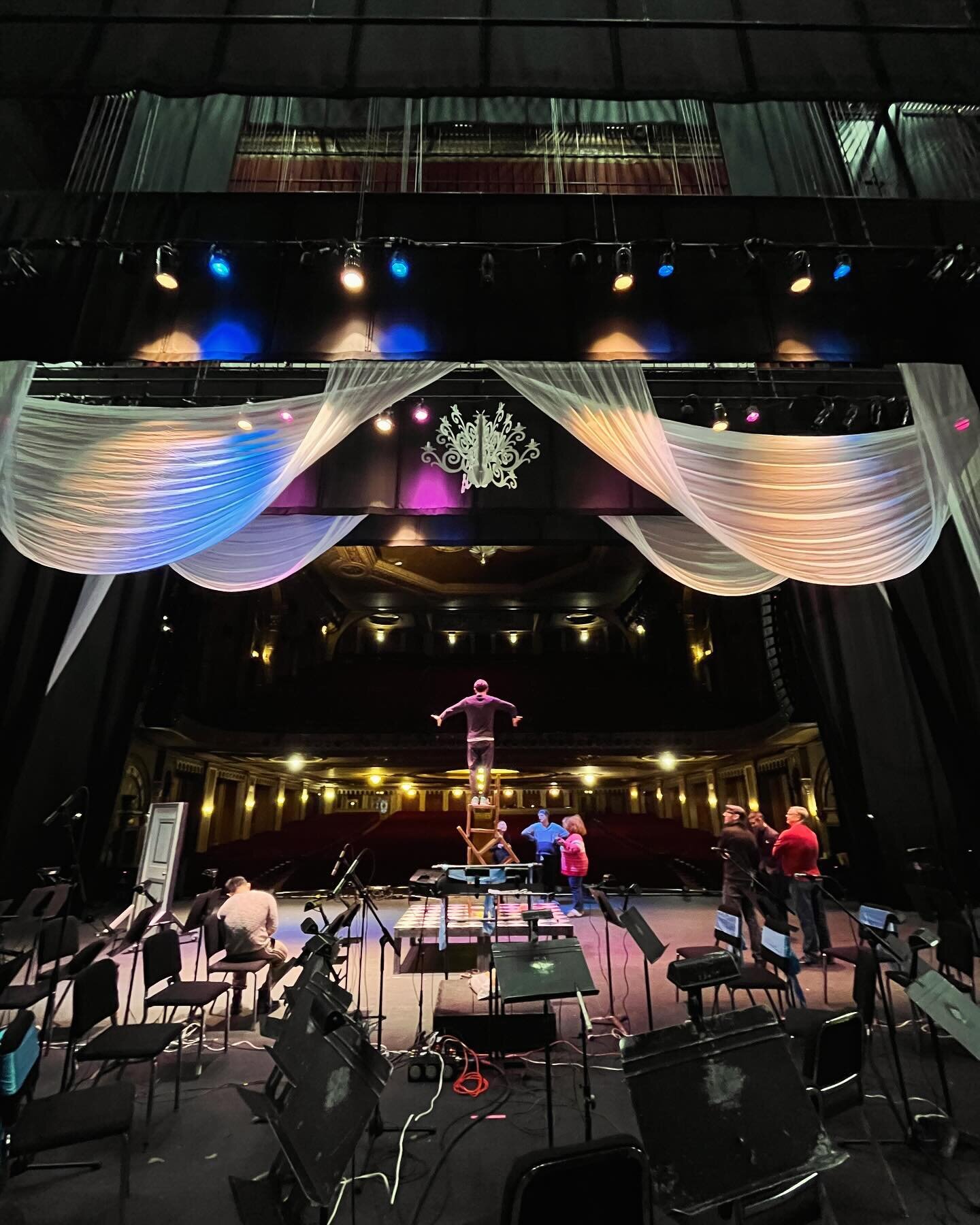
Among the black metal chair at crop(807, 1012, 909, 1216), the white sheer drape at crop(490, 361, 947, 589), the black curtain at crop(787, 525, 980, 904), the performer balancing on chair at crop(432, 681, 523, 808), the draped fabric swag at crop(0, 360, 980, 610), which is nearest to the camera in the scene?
the black metal chair at crop(807, 1012, 909, 1216)

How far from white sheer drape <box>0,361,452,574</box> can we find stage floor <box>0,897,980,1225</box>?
130 inches

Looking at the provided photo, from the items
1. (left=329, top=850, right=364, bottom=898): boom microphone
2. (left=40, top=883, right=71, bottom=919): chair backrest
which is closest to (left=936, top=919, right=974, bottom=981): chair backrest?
(left=329, top=850, right=364, bottom=898): boom microphone

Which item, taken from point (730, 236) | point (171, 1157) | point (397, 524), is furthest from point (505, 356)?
point (171, 1157)

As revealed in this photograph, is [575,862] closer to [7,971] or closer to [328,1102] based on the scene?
[7,971]

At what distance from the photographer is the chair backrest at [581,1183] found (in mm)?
1130

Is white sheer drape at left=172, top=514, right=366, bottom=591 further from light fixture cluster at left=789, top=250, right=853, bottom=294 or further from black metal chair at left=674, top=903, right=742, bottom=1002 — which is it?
black metal chair at left=674, top=903, right=742, bottom=1002

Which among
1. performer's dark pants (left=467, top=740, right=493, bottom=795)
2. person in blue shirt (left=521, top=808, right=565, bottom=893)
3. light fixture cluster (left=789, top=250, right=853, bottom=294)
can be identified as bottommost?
person in blue shirt (left=521, top=808, right=565, bottom=893)

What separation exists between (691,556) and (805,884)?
3493 millimetres

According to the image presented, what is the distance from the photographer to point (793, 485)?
13.3 feet

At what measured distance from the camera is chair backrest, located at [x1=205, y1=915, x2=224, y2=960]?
4.29m

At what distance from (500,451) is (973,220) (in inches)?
164

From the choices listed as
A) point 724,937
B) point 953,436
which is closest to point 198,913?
point 724,937

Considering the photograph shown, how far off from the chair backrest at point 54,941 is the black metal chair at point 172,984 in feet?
2.07

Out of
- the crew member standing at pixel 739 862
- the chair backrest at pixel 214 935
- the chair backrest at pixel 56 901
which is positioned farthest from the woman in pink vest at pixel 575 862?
the chair backrest at pixel 56 901
